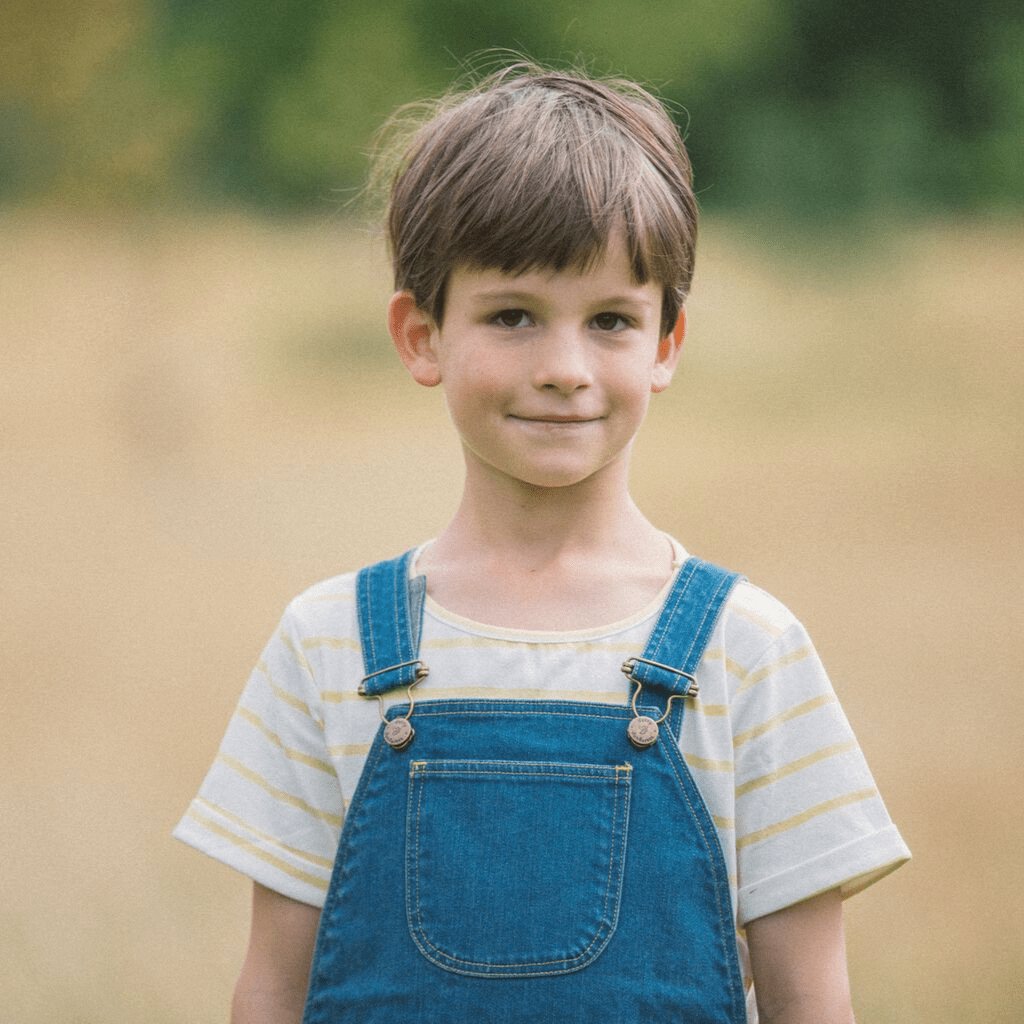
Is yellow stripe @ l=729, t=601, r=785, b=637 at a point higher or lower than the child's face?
lower

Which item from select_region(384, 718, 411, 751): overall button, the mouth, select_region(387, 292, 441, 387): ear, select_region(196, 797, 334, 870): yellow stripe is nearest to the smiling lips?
the mouth

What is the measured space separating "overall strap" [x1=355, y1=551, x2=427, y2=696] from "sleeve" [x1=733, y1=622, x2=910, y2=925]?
227 millimetres

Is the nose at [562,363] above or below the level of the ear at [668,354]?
below

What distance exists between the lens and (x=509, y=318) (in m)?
1.04

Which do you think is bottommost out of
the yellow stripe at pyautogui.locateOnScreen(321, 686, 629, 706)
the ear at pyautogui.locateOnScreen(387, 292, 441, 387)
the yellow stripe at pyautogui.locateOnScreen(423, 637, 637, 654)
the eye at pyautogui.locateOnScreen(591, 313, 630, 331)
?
the yellow stripe at pyautogui.locateOnScreen(321, 686, 629, 706)

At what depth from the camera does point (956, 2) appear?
19.4 ft

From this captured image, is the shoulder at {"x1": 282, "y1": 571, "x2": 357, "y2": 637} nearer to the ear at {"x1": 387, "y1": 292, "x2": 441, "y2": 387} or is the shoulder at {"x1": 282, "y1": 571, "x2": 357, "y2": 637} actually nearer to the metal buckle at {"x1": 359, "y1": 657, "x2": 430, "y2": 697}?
the metal buckle at {"x1": 359, "y1": 657, "x2": 430, "y2": 697}

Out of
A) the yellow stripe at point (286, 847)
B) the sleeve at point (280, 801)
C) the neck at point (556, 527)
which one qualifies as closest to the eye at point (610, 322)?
the neck at point (556, 527)

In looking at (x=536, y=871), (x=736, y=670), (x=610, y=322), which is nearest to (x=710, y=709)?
(x=736, y=670)

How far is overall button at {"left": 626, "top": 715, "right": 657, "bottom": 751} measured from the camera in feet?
3.24

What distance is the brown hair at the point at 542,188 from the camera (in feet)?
3.36

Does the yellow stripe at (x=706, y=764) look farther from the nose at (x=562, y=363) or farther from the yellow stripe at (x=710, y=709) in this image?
the nose at (x=562, y=363)

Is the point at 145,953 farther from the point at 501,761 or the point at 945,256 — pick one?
the point at 945,256

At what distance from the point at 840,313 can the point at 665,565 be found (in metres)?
4.23
